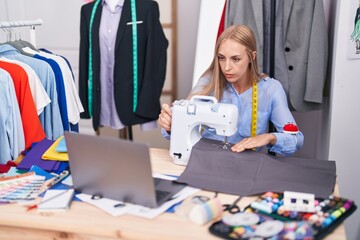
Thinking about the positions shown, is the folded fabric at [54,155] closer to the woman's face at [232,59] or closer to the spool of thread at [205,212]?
the spool of thread at [205,212]

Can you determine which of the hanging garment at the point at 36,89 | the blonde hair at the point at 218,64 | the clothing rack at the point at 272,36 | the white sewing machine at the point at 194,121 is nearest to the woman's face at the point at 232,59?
the blonde hair at the point at 218,64

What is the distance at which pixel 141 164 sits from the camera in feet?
4.07

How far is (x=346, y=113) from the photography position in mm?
2488

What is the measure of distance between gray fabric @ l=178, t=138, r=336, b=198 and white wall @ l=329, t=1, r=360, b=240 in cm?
103

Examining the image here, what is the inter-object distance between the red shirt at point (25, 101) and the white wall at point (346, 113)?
5.47ft

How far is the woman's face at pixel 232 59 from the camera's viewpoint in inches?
72.6

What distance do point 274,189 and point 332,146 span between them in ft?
4.26

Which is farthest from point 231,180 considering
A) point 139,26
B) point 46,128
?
point 139,26

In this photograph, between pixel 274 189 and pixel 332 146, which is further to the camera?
pixel 332 146

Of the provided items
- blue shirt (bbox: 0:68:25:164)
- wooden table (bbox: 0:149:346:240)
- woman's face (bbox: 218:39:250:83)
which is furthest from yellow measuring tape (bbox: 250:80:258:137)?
blue shirt (bbox: 0:68:25:164)

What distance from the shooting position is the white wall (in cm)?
240

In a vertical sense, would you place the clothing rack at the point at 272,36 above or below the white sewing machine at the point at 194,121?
above

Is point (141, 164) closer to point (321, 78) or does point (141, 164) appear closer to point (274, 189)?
point (274, 189)

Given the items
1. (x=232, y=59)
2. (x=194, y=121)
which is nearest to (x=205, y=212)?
(x=194, y=121)
